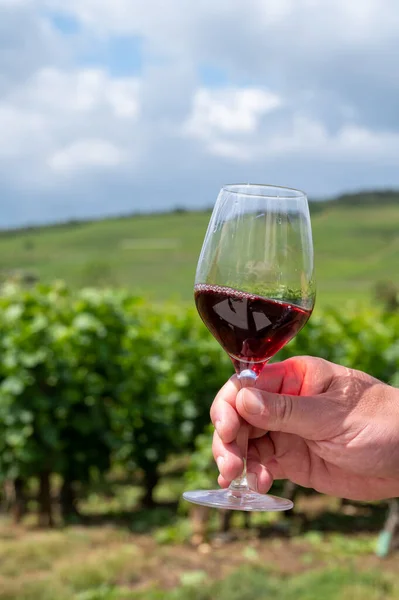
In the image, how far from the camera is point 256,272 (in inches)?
72.7

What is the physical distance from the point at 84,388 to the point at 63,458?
0.73 meters

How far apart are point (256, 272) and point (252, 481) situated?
647mm

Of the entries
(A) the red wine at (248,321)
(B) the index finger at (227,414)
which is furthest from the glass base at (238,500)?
(A) the red wine at (248,321)

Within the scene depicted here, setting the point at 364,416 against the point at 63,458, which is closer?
the point at 364,416

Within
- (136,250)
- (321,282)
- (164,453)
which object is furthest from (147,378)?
(136,250)

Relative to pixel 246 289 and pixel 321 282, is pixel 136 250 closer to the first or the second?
pixel 321 282

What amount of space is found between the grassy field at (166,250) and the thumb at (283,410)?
57.1 meters

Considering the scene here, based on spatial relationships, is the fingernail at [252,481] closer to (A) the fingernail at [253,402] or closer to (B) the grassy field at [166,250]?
(A) the fingernail at [253,402]

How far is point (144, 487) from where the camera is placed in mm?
8992

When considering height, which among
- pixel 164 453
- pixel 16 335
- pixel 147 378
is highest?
pixel 16 335

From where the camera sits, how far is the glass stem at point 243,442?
2004mm

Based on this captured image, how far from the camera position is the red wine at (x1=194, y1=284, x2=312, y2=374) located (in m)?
1.88

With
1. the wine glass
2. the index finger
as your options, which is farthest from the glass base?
the index finger

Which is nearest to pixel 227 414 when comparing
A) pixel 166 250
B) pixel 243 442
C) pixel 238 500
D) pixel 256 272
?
pixel 243 442
